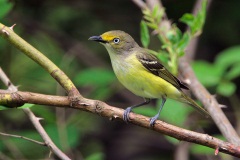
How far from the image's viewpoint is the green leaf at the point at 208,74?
15.6 feet

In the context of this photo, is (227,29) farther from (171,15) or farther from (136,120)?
(136,120)

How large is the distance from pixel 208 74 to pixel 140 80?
952mm

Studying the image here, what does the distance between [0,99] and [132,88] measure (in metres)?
1.83

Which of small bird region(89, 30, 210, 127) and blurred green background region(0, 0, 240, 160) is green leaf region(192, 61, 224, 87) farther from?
blurred green background region(0, 0, 240, 160)

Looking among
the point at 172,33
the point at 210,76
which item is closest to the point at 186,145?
the point at 210,76

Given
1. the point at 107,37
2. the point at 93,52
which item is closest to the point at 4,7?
the point at 107,37

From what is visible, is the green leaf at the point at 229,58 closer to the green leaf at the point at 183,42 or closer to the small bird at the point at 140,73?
the small bird at the point at 140,73

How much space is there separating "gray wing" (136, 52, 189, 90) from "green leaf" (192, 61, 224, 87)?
35 centimetres

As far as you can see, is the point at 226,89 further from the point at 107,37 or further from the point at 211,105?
the point at 107,37

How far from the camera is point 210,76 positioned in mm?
4824

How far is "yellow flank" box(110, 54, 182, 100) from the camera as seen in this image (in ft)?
13.9

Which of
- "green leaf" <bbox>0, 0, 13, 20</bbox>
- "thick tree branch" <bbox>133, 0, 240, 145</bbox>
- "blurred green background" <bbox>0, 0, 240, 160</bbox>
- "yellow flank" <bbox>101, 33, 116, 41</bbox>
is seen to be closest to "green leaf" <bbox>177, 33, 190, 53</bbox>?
"thick tree branch" <bbox>133, 0, 240, 145</bbox>

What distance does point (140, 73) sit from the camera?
14.3ft

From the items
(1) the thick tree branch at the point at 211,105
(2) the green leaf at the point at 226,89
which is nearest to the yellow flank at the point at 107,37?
(1) the thick tree branch at the point at 211,105
